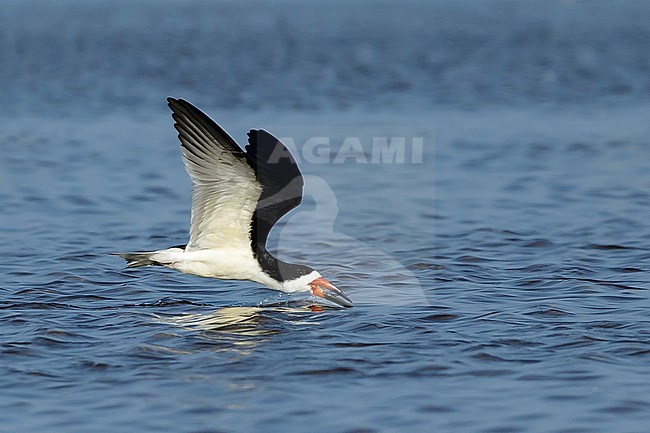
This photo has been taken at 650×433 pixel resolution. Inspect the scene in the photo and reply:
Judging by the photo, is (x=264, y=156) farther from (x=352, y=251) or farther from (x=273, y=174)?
(x=352, y=251)

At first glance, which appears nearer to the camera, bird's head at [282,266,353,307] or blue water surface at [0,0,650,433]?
blue water surface at [0,0,650,433]

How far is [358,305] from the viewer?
28.1 feet

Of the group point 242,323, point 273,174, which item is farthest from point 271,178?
point 242,323

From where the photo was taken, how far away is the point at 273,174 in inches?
299

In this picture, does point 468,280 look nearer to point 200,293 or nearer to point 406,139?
point 200,293

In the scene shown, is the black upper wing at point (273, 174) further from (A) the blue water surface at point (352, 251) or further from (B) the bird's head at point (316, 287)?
(A) the blue water surface at point (352, 251)

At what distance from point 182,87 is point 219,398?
50.3ft

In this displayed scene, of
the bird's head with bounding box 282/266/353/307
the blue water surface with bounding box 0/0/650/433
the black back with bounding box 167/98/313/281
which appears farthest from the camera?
the bird's head with bounding box 282/266/353/307

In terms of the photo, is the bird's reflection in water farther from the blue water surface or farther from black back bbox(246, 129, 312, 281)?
black back bbox(246, 129, 312, 281)

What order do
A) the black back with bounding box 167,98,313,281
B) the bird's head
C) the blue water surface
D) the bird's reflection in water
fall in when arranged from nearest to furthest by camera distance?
the blue water surface
the black back with bounding box 167,98,313,281
the bird's reflection in water
the bird's head

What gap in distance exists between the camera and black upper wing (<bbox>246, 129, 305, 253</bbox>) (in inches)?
294

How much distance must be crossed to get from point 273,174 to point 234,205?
0.51 meters

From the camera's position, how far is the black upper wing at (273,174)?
24.5 ft

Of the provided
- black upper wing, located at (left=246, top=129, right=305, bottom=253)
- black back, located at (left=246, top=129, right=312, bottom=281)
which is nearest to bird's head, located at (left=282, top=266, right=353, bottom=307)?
black back, located at (left=246, top=129, right=312, bottom=281)
